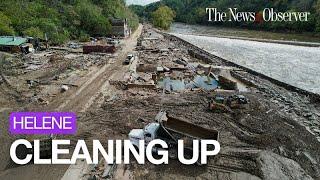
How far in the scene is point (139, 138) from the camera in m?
19.3

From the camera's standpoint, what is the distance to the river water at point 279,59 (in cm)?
4228

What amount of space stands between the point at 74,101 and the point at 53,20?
46.1 m

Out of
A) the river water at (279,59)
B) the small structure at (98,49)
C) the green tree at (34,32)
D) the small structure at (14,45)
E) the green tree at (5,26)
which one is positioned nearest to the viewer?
the river water at (279,59)

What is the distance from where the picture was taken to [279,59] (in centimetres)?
5438

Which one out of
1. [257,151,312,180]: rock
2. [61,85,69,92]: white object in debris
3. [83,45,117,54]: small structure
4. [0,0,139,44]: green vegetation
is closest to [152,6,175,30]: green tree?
[0,0,139,44]: green vegetation

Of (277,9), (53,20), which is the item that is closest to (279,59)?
(53,20)

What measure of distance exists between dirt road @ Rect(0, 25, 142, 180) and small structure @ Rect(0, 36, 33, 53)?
13.5m

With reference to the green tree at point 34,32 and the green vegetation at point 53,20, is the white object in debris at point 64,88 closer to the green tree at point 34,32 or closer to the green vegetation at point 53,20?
the green vegetation at point 53,20

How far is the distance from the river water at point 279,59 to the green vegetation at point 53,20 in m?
27.1

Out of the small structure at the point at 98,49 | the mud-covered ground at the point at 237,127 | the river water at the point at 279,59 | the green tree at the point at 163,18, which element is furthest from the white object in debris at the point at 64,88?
the green tree at the point at 163,18

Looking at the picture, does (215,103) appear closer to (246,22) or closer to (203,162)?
(203,162)

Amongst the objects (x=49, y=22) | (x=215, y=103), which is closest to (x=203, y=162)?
(x=215, y=103)

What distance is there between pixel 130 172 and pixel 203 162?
13.1 ft

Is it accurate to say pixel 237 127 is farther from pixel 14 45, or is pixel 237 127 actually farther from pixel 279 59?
pixel 14 45
